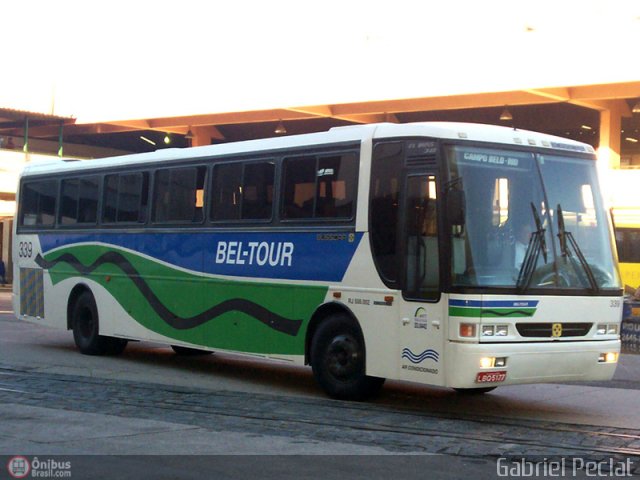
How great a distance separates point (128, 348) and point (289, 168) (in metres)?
7.14

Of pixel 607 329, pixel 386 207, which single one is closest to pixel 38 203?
pixel 386 207

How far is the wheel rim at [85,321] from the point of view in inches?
663

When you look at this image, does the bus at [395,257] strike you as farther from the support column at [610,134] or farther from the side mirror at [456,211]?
the support column at [610,134]

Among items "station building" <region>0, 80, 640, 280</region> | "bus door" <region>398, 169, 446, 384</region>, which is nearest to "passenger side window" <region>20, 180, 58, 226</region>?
"station building" <region>0, 80, 640, 280</region>

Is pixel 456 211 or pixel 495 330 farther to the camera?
pixel 456 211

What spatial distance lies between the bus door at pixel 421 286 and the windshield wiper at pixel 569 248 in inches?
56.3

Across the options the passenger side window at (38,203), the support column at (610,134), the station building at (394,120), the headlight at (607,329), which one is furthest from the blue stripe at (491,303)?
the support column at (610,134)

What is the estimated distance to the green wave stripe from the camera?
41.6 feet

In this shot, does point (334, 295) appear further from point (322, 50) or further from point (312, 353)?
point (322, 50)

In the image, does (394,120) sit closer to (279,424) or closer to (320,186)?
(320,186)

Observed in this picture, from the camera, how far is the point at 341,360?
11.9m

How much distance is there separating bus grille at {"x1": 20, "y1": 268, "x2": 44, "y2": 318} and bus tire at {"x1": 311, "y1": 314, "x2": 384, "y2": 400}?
7.48 m

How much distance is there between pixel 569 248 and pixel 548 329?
3.10 ft

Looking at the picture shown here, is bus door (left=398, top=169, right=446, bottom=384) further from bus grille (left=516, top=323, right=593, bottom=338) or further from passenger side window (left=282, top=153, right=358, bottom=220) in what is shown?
passenger side window (left=282, top=153, right=358, bottom=220)
